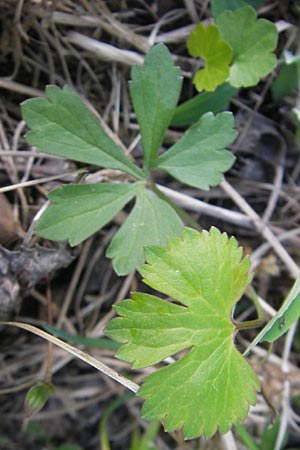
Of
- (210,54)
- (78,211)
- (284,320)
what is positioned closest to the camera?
(284,320)

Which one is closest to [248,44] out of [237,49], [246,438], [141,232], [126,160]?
[237,49]

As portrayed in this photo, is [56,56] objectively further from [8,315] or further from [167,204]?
[8,315]

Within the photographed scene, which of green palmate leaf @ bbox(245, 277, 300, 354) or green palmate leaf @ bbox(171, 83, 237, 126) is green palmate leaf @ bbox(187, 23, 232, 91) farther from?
green palmate leaf @ bbox(245, 277, 300, 354)

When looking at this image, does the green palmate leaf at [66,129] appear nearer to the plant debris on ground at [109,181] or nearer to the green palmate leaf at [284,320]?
the plant debris on ground at [109,181]

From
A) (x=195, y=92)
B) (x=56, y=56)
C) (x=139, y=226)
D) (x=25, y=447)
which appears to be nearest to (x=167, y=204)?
(x=139, y=226)

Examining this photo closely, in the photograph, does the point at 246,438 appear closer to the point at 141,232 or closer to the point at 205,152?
the point at 141,232
